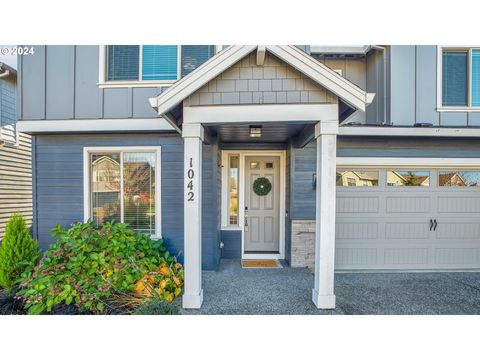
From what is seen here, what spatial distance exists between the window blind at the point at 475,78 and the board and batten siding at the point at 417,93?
0.31 m

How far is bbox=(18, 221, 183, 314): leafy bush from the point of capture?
3391 millimetres

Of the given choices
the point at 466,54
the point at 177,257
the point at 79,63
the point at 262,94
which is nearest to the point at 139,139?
the point at 79,63

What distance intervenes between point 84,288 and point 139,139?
2.59 meters

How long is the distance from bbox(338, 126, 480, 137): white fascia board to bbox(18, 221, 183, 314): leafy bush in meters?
3.96

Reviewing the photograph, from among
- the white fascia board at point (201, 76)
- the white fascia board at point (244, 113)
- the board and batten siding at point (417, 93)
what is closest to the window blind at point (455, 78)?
the board and batten siding at point (417, 93)

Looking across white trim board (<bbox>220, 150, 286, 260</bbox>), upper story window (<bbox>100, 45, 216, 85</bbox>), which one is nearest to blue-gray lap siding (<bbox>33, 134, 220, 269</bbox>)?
white trim board (<bbox>220, 150, 286, 260</bbox>)

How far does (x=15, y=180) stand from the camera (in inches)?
262

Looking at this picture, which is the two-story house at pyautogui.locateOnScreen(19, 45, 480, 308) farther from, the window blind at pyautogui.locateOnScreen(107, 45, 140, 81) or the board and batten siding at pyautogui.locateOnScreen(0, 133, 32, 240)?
the board and batten siding at pyautogui.locateOnScreen(0, 133, 32, 240)

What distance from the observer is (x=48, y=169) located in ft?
15.9

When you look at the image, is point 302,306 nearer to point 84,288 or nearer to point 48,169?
point 84,288

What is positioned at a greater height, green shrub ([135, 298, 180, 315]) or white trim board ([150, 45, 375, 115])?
white trim board ([150, 45, 375, 115])

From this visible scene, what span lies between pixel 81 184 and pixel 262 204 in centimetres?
362

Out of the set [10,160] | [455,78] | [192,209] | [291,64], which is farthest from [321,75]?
[10,160]

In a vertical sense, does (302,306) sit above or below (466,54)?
below
